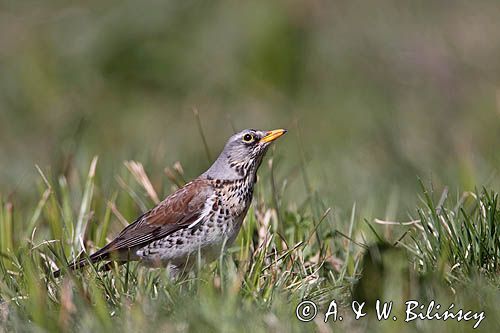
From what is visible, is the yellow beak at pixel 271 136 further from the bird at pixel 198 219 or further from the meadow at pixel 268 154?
the meadow at pixel 268 154

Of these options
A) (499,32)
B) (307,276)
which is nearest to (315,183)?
(307,276)

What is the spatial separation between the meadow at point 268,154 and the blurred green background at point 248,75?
0.09 ft

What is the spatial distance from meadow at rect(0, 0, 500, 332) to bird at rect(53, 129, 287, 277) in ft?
0.51

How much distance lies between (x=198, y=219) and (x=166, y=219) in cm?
22

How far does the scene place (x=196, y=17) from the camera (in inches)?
490

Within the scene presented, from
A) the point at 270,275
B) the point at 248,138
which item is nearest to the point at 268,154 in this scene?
the point at 248,138

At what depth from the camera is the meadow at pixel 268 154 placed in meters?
4.39

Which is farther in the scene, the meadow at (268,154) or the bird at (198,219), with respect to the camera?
the bird at (198,219)

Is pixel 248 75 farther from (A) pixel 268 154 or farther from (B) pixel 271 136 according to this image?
(B) pixel 271 136

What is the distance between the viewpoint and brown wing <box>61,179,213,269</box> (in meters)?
5.58

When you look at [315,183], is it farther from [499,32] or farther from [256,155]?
[499,32]

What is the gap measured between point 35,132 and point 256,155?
5001 mm

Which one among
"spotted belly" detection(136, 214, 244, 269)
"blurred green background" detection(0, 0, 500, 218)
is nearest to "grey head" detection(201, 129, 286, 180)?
"spotted belly" detection(136, 214, 244, 269)

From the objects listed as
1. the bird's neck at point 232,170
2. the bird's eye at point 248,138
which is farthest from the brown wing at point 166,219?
the bird's eye at point 248,138
